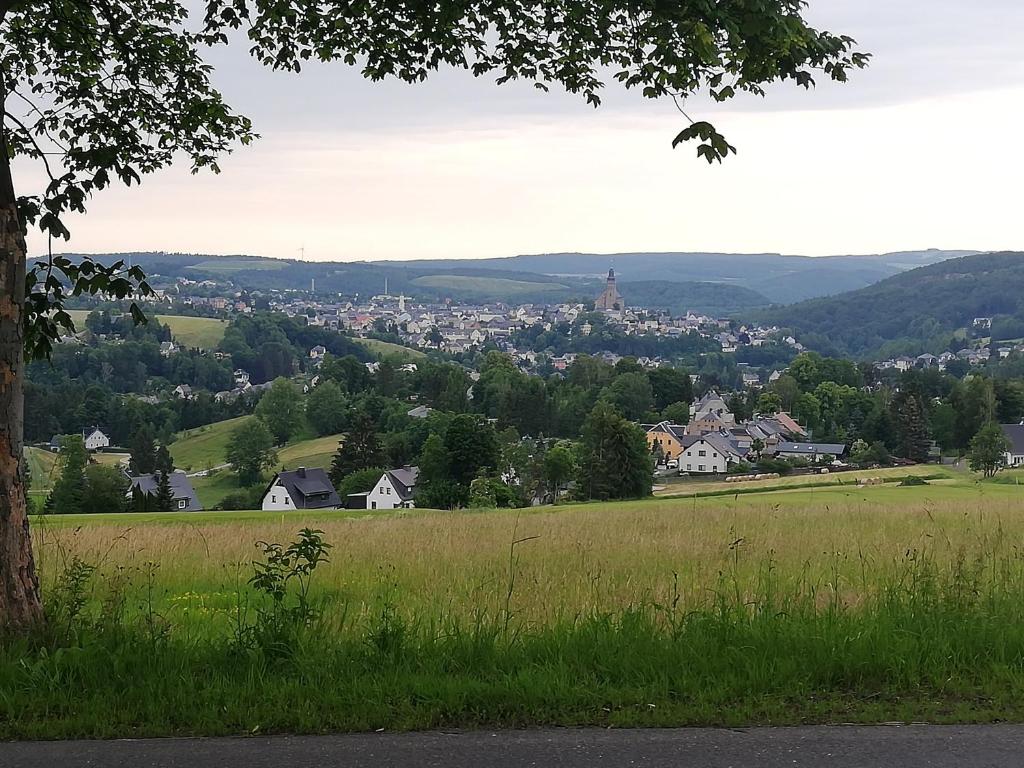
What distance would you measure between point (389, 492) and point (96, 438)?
2089 inches

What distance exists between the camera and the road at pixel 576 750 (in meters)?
4.38

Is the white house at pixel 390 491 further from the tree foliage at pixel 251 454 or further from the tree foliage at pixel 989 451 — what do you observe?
the tree foliage at pixel 989 451

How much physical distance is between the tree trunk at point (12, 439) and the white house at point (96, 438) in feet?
378

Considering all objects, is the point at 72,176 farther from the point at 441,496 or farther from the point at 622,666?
the point at 441,496

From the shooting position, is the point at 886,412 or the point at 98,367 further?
the point at 98,367

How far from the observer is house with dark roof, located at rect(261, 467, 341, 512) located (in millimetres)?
78188

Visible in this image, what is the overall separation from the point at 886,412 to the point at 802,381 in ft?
129

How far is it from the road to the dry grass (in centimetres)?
193

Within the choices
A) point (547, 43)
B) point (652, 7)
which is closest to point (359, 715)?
point (652, 7)

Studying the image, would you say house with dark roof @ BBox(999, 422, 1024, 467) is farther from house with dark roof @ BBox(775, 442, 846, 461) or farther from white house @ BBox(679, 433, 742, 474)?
white house @ BBox(679, 433, 742, 474)

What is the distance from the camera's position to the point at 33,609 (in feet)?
20.0

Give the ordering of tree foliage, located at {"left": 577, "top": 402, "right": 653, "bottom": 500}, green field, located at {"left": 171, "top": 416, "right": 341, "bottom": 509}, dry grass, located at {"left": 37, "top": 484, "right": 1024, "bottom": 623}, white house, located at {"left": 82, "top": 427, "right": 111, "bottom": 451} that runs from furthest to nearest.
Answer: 1. white house, located at {"left": 82, "top": 427, "right": 111, "bottom": 451}
2. green field, located at {"left": 171, "top": 416, "right": 341, "bottom": 509}
3. tree foliage, located at {"left": 577, "top": 402, "right": 653, "bottom": 500}
4. dry grass, located at {"left": 37, "top": 484, "right": 1024, "bottom": 623}

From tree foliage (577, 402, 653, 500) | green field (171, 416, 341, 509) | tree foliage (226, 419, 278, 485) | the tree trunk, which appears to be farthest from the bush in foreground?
tree foliage (226, 419, 278, 485)

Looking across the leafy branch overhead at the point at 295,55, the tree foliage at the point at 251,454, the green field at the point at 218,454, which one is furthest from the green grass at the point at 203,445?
the leafy branch overhead at the point at 295,55
